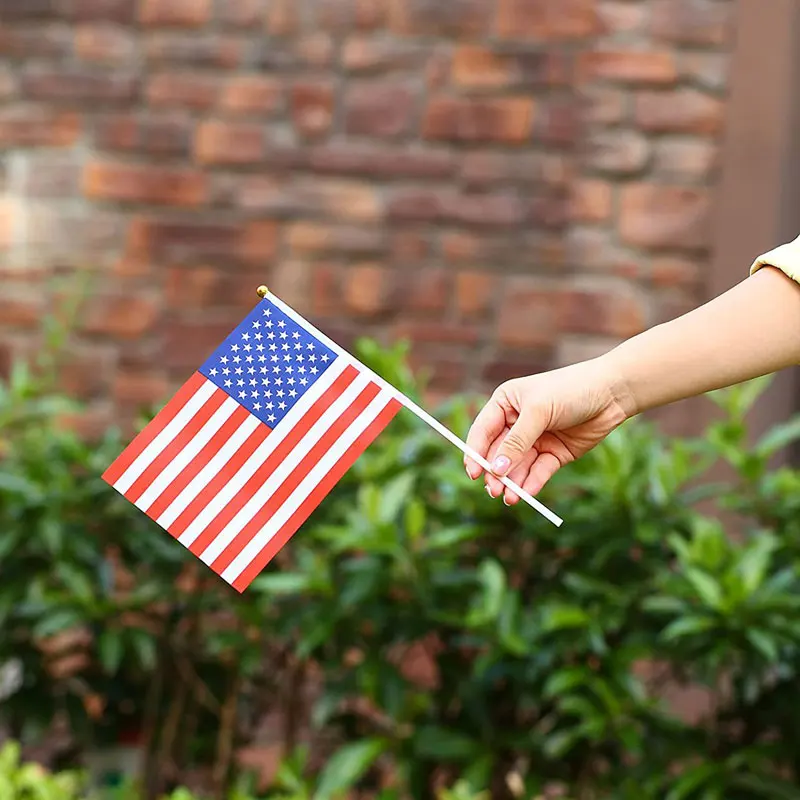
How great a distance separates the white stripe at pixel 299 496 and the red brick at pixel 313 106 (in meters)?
2.59

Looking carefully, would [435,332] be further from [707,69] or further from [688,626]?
[688,626]

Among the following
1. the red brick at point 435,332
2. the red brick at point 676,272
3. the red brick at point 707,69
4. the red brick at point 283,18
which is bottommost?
the red brick at point 435,332

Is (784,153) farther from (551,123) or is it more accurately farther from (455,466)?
(455,466)

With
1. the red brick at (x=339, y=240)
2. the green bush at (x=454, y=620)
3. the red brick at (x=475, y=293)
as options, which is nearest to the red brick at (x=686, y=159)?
the red brick at (x=475, y=293)

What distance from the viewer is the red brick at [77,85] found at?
15.9 ft

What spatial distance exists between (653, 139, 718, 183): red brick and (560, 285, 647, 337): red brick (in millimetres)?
422

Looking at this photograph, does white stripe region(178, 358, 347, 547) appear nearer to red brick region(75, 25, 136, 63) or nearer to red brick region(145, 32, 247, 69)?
red brick region(145, 32, 247, 69)

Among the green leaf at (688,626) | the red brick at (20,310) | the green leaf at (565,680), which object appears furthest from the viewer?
the red brick at (20,310)

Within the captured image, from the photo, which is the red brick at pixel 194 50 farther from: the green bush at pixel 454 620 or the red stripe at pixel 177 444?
the red stripe at pixel 177 444

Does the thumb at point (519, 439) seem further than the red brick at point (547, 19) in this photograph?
No

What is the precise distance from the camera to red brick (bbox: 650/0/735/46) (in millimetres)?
4594

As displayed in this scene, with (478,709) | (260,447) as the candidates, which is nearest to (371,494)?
(478,709)

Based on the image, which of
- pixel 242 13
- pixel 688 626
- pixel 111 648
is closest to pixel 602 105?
pixel 242 13

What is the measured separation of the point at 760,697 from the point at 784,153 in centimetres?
198
